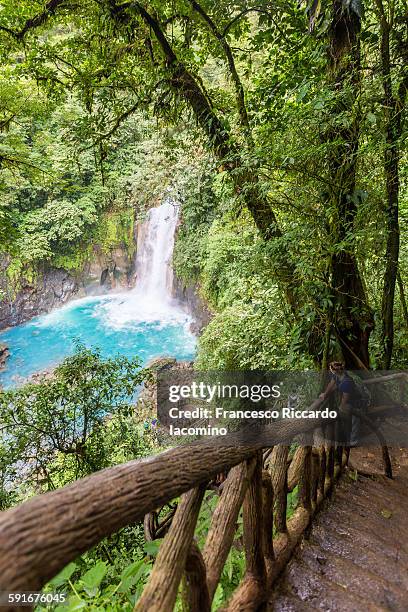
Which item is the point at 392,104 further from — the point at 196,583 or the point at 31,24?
the point at 31,24

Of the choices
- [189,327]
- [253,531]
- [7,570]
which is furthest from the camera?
[189,327]

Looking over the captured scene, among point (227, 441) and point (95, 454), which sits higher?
point (227, 441)

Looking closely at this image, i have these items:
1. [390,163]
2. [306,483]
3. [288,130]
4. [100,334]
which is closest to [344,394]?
[306,483]

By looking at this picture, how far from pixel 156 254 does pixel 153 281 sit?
1121mm

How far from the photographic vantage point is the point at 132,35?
4199 millimetres

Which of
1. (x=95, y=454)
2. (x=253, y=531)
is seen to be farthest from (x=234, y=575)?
(x=95, y=454)

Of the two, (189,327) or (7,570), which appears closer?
(7,570)

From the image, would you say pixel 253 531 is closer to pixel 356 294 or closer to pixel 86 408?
pixel 356 294

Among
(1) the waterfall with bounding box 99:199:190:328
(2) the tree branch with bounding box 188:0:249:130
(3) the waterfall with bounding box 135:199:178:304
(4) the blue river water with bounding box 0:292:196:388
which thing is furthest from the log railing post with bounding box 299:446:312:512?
(3) the waterfall with bounding box 135:199:178:304

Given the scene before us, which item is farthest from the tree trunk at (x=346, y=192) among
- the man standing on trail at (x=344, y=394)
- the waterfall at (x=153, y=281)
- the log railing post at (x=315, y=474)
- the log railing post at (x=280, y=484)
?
the waterfall at (x=153, y=281)

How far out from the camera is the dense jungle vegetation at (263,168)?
2.65 meters

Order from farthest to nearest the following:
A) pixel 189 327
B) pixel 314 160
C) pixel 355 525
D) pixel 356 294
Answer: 1. pixel 189 327
2. pixel 356 294
3. pixel 314 160
4. pixel 355 525

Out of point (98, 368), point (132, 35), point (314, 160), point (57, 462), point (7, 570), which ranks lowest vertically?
point (57, 462)

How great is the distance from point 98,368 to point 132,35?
3818mm
